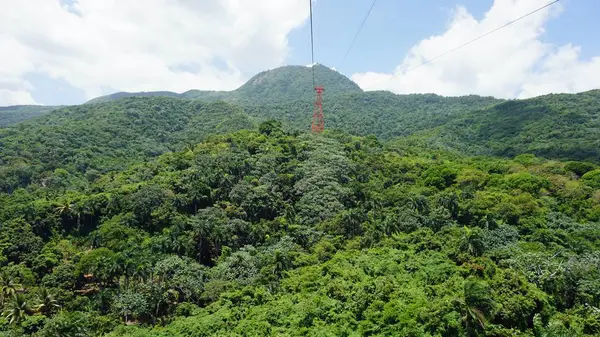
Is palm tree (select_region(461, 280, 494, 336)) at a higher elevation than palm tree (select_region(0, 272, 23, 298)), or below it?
higher

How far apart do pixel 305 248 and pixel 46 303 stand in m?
35.4

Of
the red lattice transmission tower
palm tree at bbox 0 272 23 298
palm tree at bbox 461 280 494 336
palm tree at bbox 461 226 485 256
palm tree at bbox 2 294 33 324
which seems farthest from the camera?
the red lattice transmission tower

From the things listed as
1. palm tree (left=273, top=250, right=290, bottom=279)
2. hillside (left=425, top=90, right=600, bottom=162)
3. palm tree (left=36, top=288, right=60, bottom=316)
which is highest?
hillside (left=425, top=90, right=600, bottom=162)

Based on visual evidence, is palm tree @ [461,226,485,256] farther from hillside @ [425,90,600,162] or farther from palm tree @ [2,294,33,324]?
hillside @ [425,90,600,162]

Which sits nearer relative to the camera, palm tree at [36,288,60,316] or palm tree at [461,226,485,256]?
palm tree at [461,226,485,256]

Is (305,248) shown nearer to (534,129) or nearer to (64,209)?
(64,209)

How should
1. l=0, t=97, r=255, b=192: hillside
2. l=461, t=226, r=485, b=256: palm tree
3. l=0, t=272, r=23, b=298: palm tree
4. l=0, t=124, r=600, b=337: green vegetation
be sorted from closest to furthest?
l=0, t=124, r=600, b=337: green vegetation
l=461, t=226, r=485, b=256: palm tree
l=0, t=272, r=23, b=298: palm tree
l=0, t=97, r=255, b=192: hillside

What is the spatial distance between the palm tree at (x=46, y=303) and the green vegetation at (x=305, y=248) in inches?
7.6

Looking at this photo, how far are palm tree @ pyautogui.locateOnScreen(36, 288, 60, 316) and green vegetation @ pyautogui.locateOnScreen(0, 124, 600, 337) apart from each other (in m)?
0.19

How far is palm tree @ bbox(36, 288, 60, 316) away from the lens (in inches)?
2047

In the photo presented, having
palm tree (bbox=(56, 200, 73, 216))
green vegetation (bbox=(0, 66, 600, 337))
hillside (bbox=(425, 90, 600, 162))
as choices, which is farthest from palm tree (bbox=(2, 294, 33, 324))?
hillside (bbox=(425, 90, 600, 162))

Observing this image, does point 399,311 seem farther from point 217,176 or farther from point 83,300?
point 217,176

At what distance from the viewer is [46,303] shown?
2051 inches

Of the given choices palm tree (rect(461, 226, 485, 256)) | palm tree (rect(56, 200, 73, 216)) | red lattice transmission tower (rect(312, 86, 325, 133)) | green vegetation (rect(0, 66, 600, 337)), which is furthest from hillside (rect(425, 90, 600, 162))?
palm tree (rect(56, 200, 73, 216))
